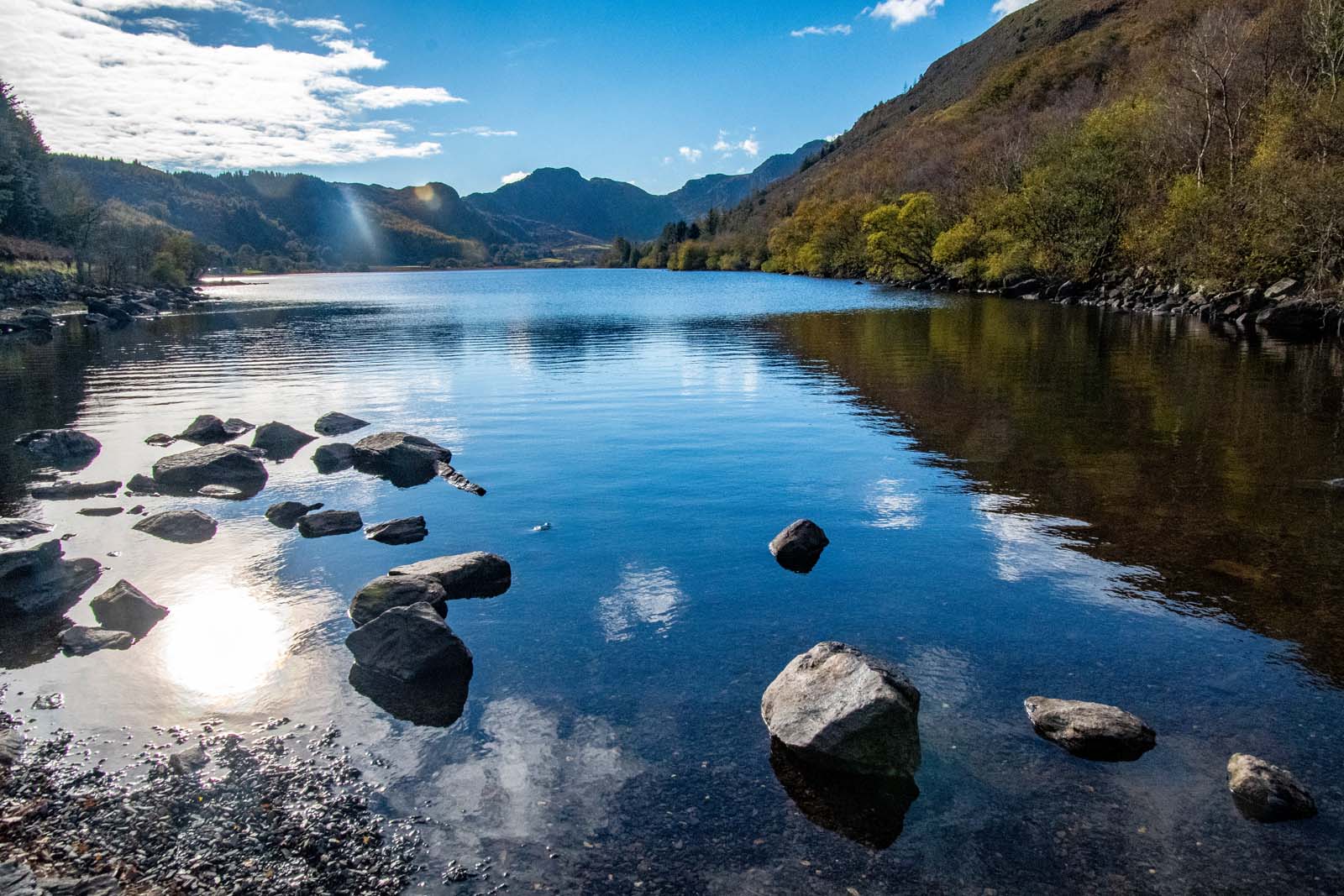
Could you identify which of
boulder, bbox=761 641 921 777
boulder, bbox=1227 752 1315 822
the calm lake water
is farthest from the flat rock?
boulder, bbox=1227 752 1315 822

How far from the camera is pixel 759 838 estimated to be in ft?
27.1

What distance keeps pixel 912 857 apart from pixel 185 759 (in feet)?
27.3

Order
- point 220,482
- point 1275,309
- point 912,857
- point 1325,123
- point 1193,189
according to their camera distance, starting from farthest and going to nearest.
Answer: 1. point 1193,189
2. point 1275,309
3. point 1325,123
4. point 220,482
5. point 912,857

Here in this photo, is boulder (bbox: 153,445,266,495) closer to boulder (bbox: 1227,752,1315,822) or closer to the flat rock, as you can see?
the flat rock

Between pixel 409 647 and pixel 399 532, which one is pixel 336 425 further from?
pixel 409 647

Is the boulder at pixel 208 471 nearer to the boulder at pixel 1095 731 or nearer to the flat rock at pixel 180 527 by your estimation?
the flat rock at pixel 180 527

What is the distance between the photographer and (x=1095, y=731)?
9562mm

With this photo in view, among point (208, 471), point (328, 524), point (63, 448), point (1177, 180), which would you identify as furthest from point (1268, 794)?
point (1177, 180)

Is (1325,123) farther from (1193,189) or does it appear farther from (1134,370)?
(1134,370)

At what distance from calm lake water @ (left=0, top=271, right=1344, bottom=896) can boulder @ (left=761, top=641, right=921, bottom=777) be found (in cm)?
45

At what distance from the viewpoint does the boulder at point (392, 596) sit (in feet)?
43.8

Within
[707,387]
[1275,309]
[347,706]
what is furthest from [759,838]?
[1275,309]

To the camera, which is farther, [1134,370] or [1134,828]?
[1134,370]

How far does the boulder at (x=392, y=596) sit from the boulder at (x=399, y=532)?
11.7ft
